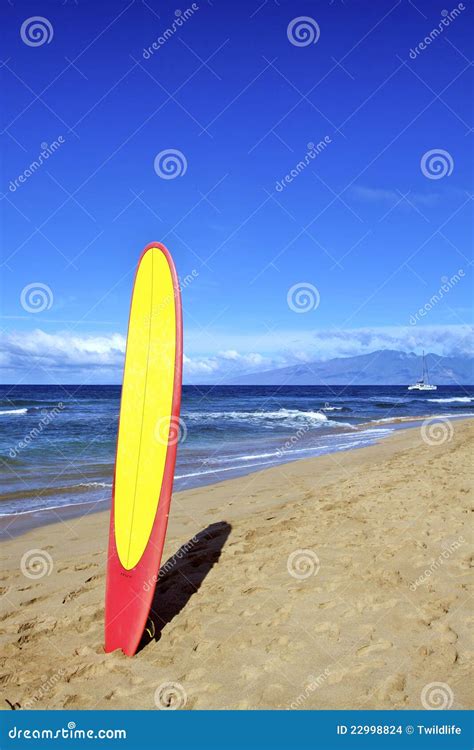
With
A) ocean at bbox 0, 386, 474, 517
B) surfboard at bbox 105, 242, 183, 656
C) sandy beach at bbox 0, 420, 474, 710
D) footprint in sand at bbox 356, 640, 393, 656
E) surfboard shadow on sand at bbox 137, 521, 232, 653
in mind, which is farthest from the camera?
ocean at bbox 0, 386, 474, 517

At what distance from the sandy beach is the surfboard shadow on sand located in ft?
0.06

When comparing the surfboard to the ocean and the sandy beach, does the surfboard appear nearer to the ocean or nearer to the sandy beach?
the sandy beach

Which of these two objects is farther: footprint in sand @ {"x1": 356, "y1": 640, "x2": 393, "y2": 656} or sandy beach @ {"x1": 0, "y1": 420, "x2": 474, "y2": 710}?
footprint in sand @ {"x1": 356, "y1": 640, "x2": 393, "y2": 656}

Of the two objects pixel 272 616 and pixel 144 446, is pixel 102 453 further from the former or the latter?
pixel 272 616

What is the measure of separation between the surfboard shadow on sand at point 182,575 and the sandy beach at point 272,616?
0.02m

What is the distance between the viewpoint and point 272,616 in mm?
3674

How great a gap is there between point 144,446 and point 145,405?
0.89 ft

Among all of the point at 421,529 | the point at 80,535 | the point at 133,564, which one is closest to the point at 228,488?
the point at 80,535

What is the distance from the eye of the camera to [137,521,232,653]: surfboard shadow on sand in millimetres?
3824

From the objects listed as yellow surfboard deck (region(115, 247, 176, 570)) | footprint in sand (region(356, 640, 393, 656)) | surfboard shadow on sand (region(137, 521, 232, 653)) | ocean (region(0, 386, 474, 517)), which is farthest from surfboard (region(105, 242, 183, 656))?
ocean (region(0, 386, 474, 517))

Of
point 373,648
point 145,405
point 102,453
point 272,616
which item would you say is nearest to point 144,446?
point 145,405

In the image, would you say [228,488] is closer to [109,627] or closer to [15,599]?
[15,599]

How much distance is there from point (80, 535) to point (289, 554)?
2.97m

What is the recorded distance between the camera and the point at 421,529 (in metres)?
5.16
